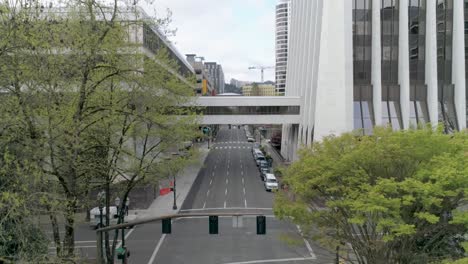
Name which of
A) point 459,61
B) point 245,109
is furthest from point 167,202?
point 459,61

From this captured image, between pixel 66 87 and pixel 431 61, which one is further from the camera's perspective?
pixel 431 61

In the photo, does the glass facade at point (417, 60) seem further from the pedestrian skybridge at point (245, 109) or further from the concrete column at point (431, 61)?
the pedestrian skybridge at point (245, 109)

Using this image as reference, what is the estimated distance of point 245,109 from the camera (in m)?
54.7

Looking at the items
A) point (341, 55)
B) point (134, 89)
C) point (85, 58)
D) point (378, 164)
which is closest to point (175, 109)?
point (134, 89)

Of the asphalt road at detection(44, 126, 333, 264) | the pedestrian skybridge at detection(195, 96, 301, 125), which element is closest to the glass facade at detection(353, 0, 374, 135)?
the asphalt road at detection(44, 126, 333, 264)

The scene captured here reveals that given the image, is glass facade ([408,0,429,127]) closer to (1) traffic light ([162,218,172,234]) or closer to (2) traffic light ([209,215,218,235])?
(2) traffic light ([209,215,218,235])

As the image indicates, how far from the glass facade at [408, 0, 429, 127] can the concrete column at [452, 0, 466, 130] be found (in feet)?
9.14

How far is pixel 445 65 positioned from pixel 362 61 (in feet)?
29.4

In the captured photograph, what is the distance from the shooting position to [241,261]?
23.5 meters

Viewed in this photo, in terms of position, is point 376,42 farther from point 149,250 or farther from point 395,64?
point 149,250

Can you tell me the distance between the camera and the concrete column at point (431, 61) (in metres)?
39.9

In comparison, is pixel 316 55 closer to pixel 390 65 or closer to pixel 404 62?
pixel 390 65

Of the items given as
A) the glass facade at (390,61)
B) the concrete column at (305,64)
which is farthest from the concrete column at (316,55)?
the glass facade at (390,61)

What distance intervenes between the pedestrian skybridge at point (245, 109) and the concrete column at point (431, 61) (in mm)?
17726
